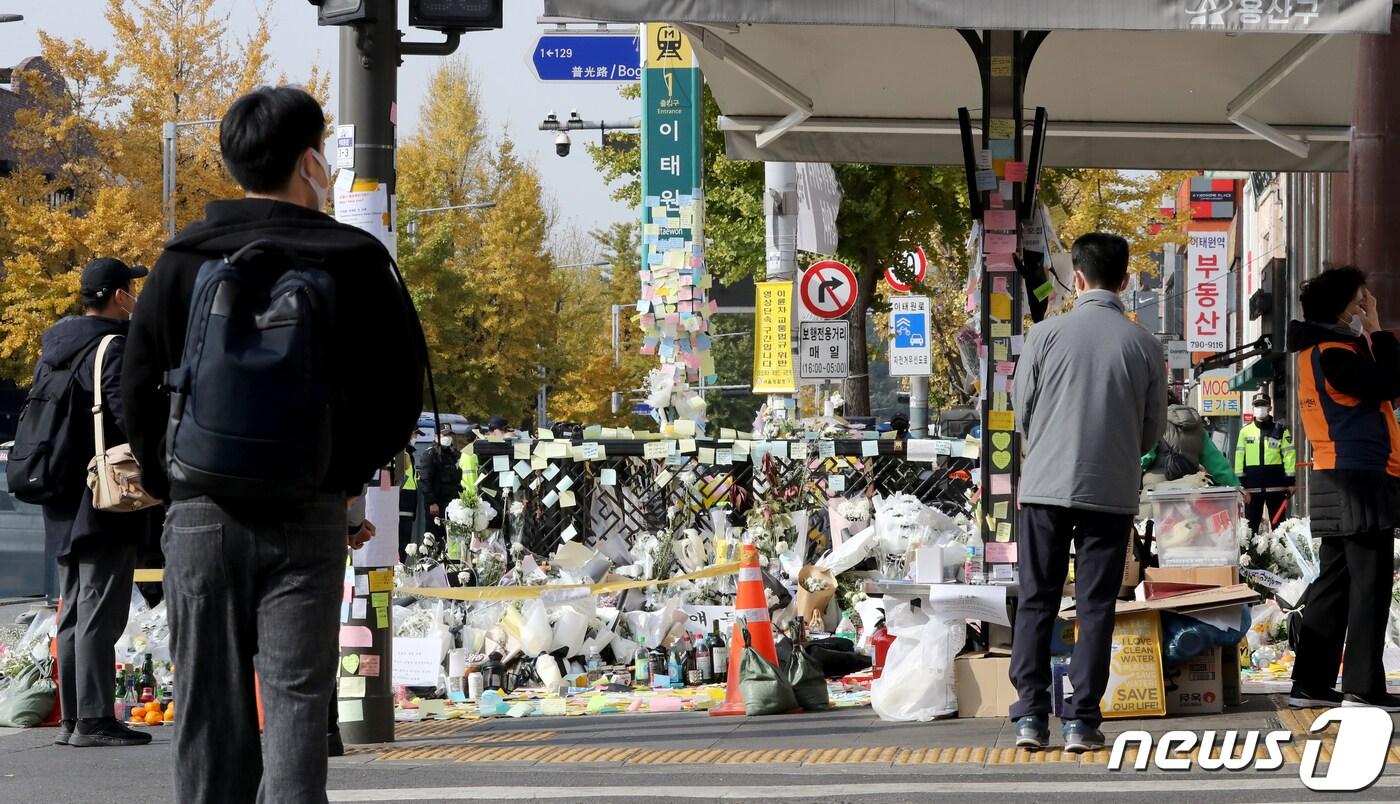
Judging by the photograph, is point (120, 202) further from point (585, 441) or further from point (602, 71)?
point (585, 441)

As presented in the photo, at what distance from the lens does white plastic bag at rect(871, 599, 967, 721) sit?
26.5ft

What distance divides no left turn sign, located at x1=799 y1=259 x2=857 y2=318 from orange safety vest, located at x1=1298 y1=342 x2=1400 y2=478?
1300cm

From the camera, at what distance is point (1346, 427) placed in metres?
7.79

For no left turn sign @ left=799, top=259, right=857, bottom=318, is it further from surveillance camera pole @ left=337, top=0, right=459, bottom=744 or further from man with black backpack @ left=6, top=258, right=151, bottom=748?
man with black backpack @ left=6, top=258, right=151, bottom=748

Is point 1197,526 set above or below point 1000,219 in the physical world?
below

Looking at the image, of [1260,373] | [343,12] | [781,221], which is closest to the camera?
[343,12]

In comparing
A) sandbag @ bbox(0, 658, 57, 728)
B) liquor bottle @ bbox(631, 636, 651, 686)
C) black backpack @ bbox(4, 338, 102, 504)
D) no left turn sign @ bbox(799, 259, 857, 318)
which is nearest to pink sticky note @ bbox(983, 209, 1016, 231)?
liquor bottle @ bbox(631, 636, 651, 686)

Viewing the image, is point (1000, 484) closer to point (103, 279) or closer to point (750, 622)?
point (750, 622)

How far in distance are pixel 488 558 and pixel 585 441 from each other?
146cm

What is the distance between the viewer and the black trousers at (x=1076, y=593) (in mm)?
6812

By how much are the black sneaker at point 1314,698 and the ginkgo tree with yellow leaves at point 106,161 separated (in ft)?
110

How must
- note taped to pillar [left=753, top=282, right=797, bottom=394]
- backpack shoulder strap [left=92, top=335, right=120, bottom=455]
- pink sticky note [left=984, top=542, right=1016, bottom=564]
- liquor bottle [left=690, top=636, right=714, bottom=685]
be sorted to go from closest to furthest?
backpack shoulder strap [left=92, top=335, right=120, bottom=455]
pink sticky note [left=984, top=542, right=1016, bottom=564]
liquor bottle [left=690, top=636, right=714, bottom=685]
note taped to pillar [left=753, top=282, right=797, bottom=394]

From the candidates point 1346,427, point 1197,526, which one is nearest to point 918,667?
point 1346,427

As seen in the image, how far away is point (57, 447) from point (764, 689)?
3.51 meters
